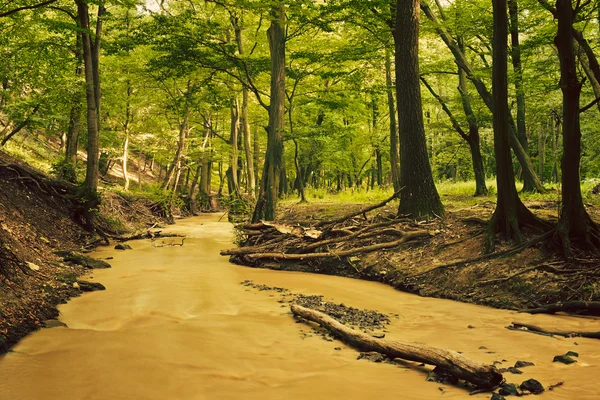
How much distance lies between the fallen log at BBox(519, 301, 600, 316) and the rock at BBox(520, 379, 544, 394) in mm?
2995

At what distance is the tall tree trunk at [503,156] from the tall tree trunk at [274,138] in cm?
684

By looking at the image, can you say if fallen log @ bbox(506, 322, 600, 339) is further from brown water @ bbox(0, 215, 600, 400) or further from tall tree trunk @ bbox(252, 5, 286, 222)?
tall tree trunk @ bbox(252, 5, 286, 222)

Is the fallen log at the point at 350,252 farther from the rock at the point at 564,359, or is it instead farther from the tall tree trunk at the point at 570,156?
the rock at the point at 564,359

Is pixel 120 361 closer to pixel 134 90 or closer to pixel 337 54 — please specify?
pixel 337 54

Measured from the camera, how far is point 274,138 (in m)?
13.4

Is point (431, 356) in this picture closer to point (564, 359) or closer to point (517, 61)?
point (564, 359)

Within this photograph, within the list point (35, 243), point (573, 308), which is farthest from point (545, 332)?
point (35, 243)

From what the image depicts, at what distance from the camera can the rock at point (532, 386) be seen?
10.1 feet

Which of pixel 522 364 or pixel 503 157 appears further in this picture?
pixel 503 157

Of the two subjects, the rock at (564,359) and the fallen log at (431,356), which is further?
the rock at (564,359)

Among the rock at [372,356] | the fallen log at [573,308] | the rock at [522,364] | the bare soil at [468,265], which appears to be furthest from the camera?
the bare soil at [468,265]

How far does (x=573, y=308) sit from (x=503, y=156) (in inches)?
126

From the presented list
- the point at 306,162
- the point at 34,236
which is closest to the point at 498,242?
the point at 34,236

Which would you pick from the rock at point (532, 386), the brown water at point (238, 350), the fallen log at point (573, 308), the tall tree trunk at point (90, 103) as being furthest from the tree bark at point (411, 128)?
the tall tree trunk at point (90, 103)
